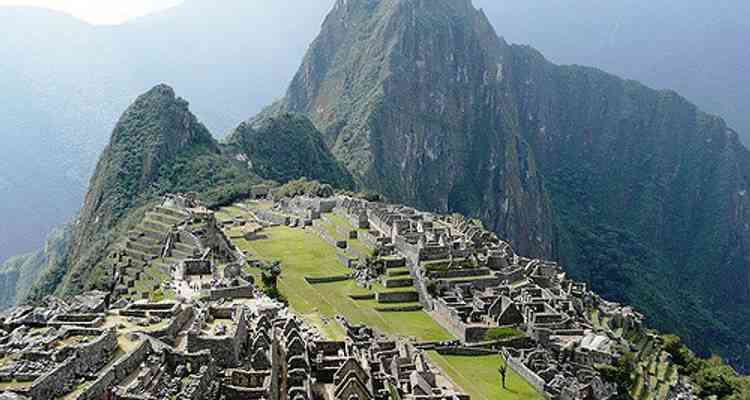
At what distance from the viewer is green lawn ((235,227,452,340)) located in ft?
146

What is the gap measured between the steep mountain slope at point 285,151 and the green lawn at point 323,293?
61852 millimetres

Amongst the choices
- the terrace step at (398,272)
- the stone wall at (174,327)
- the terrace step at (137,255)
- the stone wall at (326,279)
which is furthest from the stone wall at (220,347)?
the terrace step at (137,255)

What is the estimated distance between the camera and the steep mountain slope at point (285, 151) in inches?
5025

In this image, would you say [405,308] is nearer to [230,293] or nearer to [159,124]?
[230,293]

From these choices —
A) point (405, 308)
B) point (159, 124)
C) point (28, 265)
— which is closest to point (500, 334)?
point (405, 308)

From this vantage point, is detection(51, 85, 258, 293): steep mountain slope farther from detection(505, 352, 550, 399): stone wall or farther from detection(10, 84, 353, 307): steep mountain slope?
detection(505, 352, 550, 399): stone wall

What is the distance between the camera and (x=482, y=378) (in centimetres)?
3844

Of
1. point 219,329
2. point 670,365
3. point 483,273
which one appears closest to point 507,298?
point 483,273

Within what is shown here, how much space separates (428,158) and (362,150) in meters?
32.3

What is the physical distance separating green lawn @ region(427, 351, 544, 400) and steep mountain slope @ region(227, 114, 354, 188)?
280ft

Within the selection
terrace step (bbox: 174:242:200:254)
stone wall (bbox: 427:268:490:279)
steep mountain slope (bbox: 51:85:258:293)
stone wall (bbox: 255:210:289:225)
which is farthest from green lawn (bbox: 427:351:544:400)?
steep mountain slope (bbox: 51:85:258:293)

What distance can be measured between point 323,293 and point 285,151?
8669cm

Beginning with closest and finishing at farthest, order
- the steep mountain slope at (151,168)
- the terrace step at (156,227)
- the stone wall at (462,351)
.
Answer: the stone wall at (462,351) < the terrace step at (156,227) < the steep mountain slope at (151,168)

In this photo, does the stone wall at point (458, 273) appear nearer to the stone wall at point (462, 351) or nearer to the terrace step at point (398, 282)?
the terrace step at point (398, 282)
